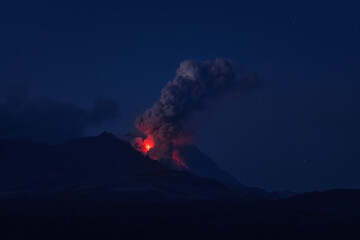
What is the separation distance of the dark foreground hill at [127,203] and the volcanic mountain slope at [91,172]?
0.27 metres

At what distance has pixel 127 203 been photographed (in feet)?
273

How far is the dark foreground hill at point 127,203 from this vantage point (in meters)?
55.3

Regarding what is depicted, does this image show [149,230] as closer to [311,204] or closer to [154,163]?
[311,204]

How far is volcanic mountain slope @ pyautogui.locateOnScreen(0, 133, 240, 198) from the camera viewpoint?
111812 millimetres

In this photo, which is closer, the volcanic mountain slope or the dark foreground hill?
the dark foreground hill

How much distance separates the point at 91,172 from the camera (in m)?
139

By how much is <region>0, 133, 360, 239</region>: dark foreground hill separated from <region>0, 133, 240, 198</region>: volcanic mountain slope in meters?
0.27

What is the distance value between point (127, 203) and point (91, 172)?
5832cm

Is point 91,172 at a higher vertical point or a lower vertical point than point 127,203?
higher

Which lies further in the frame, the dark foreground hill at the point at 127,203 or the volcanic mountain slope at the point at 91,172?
the volcanic mountain slope at the point at 91,172

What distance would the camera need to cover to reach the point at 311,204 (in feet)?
382

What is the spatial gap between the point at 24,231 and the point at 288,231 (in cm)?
3289

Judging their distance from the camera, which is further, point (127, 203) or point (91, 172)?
point (91, 172)

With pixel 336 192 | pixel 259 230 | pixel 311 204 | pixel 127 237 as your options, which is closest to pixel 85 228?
pixel 127 237
